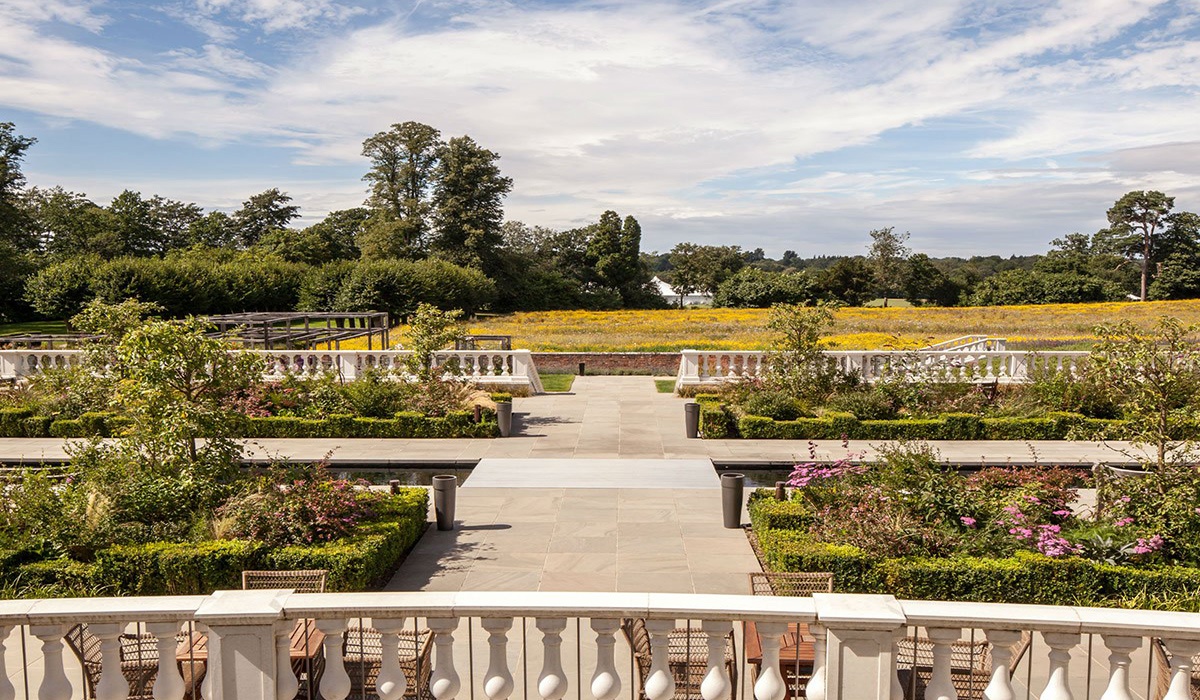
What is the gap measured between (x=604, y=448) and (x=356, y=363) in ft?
28.2

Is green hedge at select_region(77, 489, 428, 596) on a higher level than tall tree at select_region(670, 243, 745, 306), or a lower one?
lower

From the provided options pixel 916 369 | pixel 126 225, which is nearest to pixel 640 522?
pixel 916 369

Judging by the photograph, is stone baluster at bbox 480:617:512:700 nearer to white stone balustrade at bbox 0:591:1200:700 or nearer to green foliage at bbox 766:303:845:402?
white stone balustrade at bbox 0:591:1200:700

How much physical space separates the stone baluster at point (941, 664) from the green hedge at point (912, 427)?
42.3 ft

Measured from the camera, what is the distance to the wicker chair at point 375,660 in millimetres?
5719

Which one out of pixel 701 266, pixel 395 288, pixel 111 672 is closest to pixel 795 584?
pixel 111 672

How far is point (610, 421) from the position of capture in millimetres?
19125

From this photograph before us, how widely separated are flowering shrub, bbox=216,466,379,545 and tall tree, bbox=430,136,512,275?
170ft

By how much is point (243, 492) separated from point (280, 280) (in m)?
47.5

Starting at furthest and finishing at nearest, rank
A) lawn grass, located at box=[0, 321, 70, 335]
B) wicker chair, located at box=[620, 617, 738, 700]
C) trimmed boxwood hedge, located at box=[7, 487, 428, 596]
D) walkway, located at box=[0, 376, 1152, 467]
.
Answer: lawn grass, located at box=[0, 321, 70, 335], walkway, located at box=[0, 376, 1152, 467], trimmed boxwood hedge, located at box=[7, 487, 428, 596], wicker chair, located at box=[620, 617, 738, 700]

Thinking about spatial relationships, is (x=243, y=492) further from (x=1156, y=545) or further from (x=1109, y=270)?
(x=1109, y=270)

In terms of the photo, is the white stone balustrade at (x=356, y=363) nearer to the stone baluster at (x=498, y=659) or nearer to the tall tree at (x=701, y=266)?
the stone baluster at (x=498, y=659)

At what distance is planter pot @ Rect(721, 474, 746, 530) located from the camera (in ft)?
36.4

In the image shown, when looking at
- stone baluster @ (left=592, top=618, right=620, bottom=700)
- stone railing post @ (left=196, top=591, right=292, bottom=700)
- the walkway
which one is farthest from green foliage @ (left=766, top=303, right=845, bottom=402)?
stone railing post @ (left=196, top=591, right=292, bottom=700)
